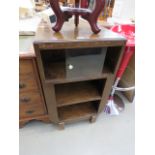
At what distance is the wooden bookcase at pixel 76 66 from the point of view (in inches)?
27.3

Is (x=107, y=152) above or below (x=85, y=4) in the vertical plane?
below

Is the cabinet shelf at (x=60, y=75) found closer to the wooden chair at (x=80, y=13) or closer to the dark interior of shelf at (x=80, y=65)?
the dark interior of shelf at (x=80, y=65)

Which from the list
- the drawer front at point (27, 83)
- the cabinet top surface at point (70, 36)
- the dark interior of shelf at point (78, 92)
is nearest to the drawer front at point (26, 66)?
the drawer front at point (27, 83)

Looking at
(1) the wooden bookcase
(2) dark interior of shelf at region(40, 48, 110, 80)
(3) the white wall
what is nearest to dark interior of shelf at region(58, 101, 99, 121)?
(1) the wooden bookcase

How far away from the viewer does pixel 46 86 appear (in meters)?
0.87

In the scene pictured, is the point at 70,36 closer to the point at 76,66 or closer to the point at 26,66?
the point at 76,66

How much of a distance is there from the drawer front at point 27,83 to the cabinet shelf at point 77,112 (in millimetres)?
427

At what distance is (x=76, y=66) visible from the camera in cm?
86

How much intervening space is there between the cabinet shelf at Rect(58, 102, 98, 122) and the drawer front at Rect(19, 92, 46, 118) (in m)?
0.19

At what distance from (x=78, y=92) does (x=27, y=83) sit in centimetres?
44
